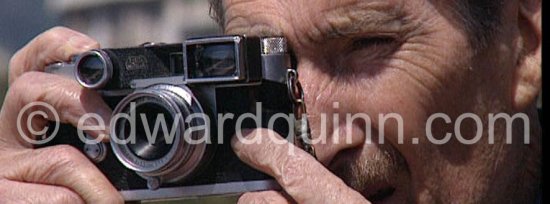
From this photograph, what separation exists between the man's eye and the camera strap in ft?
0.40

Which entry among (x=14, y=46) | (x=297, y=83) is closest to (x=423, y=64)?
(x=297, y=83)

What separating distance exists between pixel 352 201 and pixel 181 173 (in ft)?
0.66

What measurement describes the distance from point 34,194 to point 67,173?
0.05 m

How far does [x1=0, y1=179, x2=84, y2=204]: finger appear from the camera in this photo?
1862 mm

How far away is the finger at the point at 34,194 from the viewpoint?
186cm

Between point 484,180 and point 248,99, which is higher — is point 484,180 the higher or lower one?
the lower one

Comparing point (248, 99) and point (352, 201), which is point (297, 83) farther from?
point (352, 201)

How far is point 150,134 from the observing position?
182cm

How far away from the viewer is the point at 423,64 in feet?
6.36

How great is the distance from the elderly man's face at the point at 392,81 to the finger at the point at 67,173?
248 millimetres

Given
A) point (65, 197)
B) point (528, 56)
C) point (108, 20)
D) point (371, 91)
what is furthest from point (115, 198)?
point (108, 20)

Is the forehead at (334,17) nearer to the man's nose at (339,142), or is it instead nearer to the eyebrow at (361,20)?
the eyebrow at (361,20)

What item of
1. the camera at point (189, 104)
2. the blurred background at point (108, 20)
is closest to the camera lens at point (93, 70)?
the camera at point (189, 104)

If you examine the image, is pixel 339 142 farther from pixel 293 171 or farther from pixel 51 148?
pixel 51 148
